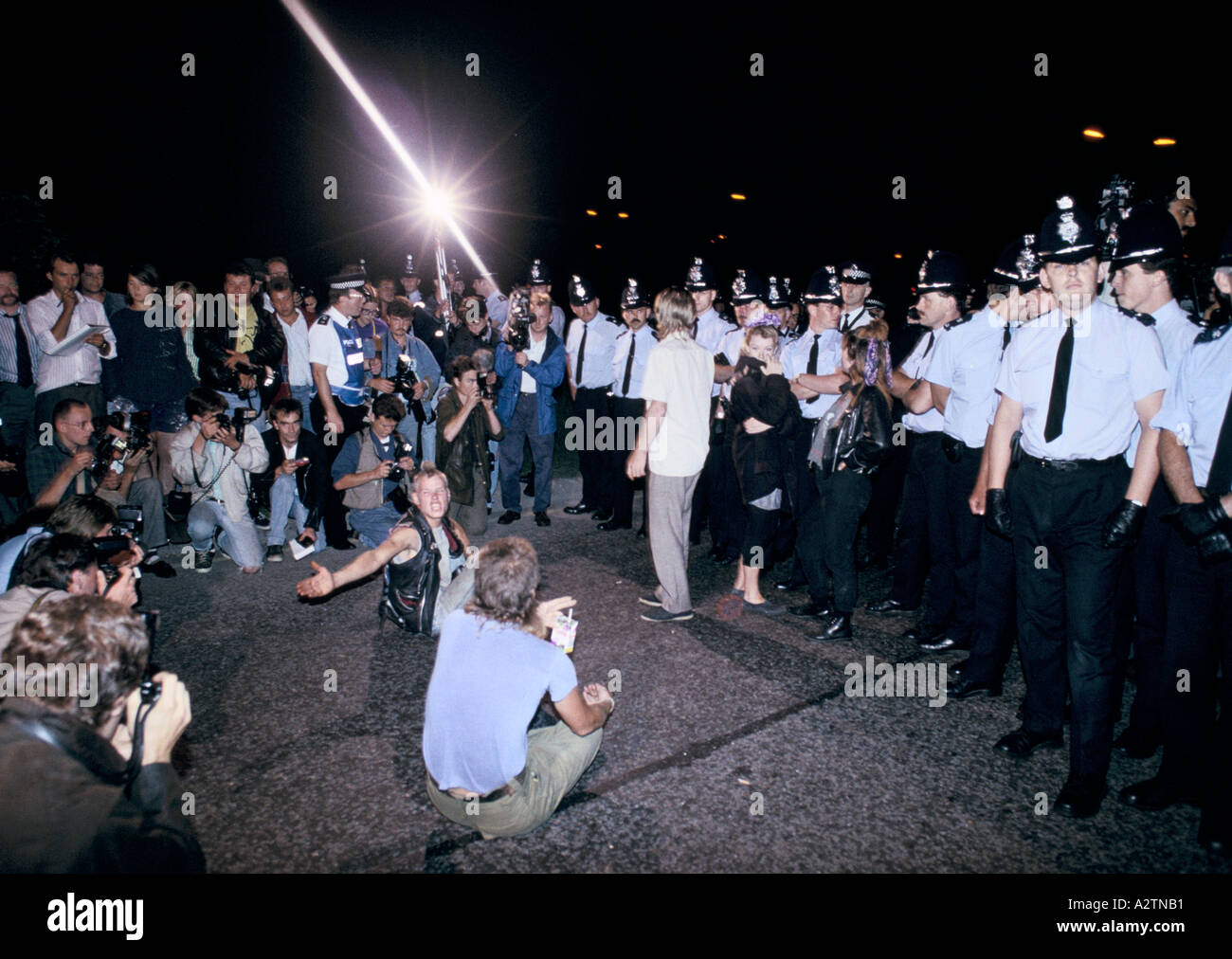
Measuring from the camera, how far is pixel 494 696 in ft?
8.72

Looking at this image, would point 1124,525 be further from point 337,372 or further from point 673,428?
point 337,372

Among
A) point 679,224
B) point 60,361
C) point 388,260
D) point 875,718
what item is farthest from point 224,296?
point 679,224

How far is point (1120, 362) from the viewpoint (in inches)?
123

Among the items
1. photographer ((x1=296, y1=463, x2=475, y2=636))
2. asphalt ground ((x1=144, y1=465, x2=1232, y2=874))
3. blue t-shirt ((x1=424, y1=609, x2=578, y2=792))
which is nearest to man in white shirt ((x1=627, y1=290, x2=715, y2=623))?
asphalt ground ((x1=144, y1=465, x2=1232, y2=874))

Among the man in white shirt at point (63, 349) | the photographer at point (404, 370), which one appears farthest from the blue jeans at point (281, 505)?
the man in white shirt at point (63, 349)

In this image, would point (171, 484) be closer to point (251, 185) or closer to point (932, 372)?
point (932, 372)

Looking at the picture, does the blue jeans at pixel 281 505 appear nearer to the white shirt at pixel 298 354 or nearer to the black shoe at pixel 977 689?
the white shirt at pixel 298 354

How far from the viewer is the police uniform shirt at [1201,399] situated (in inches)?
113

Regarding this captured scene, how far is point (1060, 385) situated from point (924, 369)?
6.23 ft

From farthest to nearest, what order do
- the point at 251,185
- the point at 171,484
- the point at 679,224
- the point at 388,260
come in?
the point at 679,224
the point at 388,260
the point at 251,185
the point at 171,484

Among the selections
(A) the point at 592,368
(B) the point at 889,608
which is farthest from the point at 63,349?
(B) the point at 889,608

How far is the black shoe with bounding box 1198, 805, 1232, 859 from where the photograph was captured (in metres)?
2.91

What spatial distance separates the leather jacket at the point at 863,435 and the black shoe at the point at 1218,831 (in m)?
2.46

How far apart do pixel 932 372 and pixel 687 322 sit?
1647 millimetres
